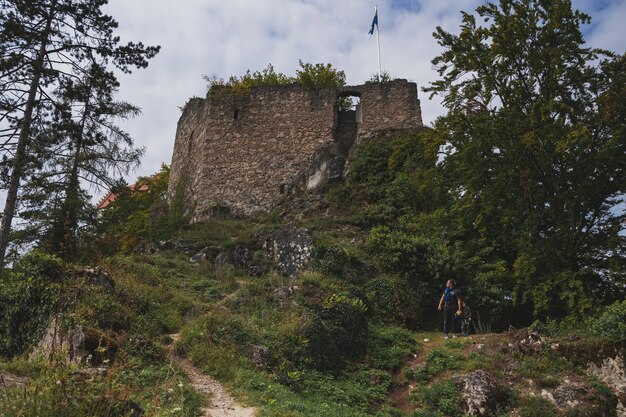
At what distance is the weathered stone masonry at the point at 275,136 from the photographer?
21.1 meters

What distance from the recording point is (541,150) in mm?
12328

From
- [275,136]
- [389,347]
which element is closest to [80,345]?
[389,347]

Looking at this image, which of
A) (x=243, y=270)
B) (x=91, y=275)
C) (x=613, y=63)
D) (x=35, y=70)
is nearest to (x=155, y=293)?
(x=91, y=275)

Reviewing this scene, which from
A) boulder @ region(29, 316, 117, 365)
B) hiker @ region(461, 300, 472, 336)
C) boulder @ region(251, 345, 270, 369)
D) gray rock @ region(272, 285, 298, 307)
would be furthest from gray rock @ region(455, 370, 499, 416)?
boulder @ region(29, 316, 117, 365)

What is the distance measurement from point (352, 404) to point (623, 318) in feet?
16.1

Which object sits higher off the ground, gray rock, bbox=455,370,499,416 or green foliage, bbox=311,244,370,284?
green foliage, bbox=311,244,370,284

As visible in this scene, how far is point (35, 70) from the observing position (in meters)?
9.78

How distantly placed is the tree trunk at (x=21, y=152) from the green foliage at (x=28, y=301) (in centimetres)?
60

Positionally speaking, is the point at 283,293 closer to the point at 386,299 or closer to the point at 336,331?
the point at 336,331

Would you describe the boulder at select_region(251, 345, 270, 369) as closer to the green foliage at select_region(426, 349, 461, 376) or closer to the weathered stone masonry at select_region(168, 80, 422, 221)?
the green foliage at select_region(426, 349, 461, 376)

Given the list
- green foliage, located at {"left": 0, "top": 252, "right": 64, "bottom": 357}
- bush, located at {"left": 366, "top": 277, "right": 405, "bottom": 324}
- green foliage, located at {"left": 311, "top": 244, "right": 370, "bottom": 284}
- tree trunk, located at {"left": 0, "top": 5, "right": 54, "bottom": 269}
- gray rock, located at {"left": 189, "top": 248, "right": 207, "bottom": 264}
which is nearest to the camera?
green foliage, located at {"left": 0, "top": 252, "right": 64, "bottom": 357}

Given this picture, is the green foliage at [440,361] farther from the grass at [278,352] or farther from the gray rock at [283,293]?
the gray rock at [283,293]

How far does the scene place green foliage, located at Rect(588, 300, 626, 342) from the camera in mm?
9234

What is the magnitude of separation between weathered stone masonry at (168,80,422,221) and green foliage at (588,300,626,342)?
39.0 feet
